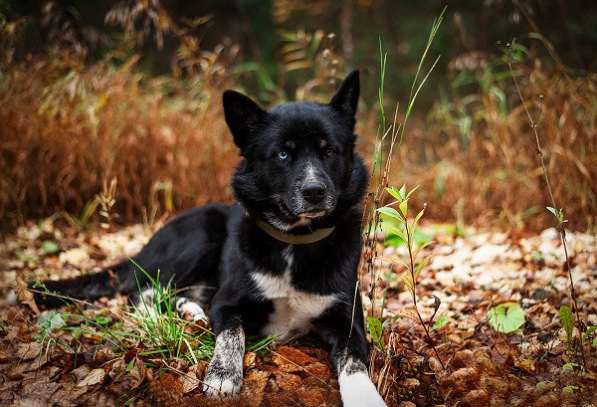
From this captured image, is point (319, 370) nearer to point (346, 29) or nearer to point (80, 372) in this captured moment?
point (80, 372)

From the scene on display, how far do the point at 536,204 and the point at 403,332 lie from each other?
265 cm

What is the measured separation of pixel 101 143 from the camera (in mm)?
4848

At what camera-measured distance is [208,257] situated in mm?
3285

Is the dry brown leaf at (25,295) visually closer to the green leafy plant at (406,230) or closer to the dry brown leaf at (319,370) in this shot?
the dry brown leaf at (319,370)

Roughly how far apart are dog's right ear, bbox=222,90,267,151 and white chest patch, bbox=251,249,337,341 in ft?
2.20

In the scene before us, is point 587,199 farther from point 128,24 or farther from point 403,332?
point 128,24

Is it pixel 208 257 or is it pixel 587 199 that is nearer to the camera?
pixel 208 257

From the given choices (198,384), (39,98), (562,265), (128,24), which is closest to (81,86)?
(39,98)

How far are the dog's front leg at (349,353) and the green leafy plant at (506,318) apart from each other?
77cm

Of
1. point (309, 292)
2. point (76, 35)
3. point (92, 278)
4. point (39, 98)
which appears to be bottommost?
point (92, 278)

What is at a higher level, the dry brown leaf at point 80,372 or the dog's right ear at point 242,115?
the dog's right ear at point 242,115

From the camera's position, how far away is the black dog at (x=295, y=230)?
2.57 m

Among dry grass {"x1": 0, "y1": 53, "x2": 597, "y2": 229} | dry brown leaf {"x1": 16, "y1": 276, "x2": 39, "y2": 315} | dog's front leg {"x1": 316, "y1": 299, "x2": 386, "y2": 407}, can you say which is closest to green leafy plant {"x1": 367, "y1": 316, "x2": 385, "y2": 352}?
dog's front leg {"x1": 316, "y1": 299, "x2": 386, "y2": 407}

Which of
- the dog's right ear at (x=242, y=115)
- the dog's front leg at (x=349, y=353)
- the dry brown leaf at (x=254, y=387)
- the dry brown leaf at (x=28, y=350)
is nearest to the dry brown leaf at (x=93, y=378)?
the dry brown leaf at (x=28, y=350)
